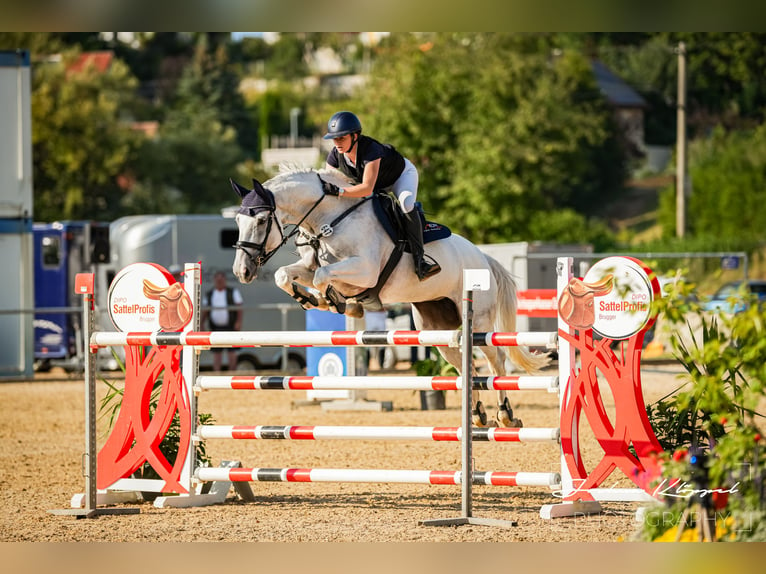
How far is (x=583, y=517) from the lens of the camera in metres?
5.76

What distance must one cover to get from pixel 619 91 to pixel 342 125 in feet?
173

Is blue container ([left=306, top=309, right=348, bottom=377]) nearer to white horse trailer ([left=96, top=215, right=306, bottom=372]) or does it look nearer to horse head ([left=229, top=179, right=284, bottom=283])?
white horse trailer ([left=96, top=215, right=306, bottom=372])

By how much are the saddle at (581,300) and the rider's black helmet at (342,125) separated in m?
1.63

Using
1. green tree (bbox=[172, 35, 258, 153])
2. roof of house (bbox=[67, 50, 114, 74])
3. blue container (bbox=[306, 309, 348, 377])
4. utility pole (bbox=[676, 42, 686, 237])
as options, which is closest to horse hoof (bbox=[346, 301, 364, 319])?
blue container (bbox=[306, 309, 348, 377])

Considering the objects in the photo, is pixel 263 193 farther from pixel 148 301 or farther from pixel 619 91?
pixel 619 91

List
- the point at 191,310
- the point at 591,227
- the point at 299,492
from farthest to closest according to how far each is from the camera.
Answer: the point at 591,227
the point at 299,492
the point at 191,310

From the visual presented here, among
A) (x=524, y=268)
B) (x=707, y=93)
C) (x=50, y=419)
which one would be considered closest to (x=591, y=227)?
(x=707, y=93)

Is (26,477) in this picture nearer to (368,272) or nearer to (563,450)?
(368,272)

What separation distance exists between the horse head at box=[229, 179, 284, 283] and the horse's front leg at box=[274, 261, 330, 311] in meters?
0.23

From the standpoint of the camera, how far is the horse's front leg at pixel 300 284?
645cm

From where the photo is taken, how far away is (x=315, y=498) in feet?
22.1

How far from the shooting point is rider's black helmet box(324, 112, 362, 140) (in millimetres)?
6371

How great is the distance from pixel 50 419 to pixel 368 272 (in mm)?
6128

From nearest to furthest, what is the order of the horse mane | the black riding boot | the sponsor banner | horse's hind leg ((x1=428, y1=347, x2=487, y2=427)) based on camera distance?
1. horse's hind leg ((x1=428, y1=347, x2=487, y2=427))
2. the sponsor banner
3. the horse mane
4. the black riding boot
